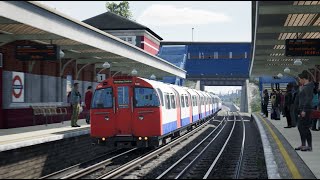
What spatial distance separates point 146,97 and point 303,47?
6701 millimetres

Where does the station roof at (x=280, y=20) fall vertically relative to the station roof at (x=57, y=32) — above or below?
above

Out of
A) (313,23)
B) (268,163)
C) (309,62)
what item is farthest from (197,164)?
(309,62)

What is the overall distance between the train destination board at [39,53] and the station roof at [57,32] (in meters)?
0.33

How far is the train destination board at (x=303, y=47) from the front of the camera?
54.8 ft

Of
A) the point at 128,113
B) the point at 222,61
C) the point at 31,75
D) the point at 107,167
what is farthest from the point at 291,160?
the point at 222,61

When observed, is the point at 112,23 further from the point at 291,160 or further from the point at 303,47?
the point at 291,160

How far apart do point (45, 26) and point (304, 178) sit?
8931 millimetres

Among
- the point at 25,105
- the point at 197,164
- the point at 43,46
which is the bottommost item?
the point at 197,164

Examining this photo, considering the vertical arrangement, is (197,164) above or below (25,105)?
below

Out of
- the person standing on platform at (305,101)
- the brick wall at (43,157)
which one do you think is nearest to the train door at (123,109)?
the brick wall at (43,157)

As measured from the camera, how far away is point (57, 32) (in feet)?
47.7

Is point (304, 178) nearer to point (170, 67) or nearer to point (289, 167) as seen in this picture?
point (289, 167)

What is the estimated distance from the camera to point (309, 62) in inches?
1031

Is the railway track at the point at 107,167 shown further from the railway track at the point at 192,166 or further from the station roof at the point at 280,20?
the station roof at the point at 280,20
